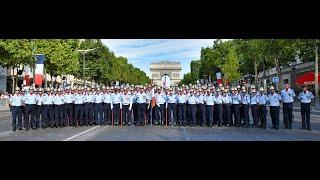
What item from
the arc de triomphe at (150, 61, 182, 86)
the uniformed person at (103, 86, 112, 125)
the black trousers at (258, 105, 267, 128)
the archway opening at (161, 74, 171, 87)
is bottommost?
the black trousers at (258, 105, 267, 128)

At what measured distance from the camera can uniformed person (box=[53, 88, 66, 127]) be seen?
21.9 m

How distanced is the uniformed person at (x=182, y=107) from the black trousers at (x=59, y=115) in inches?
192

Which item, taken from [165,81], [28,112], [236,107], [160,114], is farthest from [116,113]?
[165,81]

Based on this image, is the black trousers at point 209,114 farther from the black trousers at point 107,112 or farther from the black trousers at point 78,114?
the black trousers at point 78,114

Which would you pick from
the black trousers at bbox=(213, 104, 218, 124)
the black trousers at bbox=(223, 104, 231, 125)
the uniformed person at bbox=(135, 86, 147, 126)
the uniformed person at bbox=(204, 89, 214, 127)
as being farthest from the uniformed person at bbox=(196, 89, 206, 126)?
the uniformed person at bbox=(135, 86, 147, 126)

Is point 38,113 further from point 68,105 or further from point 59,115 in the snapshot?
point 68,105

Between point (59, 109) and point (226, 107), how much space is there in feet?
22.6

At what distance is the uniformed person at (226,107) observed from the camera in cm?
2186

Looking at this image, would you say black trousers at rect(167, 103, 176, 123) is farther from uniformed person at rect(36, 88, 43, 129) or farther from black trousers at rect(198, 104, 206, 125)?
uniformed person at rect(36, 88, 43, 129)
